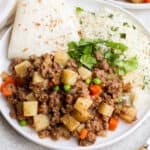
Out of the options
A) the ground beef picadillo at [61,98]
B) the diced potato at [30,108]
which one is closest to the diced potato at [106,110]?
the ground beef picadillo at [61,98]

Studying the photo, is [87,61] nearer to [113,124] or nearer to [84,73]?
[84,73]

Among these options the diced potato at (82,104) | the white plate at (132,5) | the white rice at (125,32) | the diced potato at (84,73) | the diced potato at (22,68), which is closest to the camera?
the diced potato at (82,104)

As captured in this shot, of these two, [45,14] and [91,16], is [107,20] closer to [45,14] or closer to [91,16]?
[91,16]

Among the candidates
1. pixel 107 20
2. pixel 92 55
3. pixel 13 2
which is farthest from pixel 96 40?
pixel 13 2

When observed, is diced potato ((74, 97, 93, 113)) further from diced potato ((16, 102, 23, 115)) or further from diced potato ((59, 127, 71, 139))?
diced potato ((16, 102, 23, 115))

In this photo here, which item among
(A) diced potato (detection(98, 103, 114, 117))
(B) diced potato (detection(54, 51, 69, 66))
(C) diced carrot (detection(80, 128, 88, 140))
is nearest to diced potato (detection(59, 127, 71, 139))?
(C) diced carrot (detection(80, 128, 88, 140))

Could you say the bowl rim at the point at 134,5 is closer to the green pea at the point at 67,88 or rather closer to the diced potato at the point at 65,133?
the green pea at the point at 67,88
